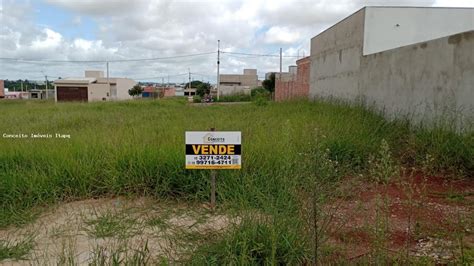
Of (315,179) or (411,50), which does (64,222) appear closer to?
(315,179)

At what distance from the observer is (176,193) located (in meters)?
4.27

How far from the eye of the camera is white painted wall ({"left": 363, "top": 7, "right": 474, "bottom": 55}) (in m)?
11.2

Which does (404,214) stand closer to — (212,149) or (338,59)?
(212,149)

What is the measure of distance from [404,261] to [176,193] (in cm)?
267

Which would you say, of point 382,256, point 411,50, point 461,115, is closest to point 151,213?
point 382,256

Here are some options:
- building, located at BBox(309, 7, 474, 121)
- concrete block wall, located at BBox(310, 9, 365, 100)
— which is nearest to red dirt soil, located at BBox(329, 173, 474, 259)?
building, located at BBox(309, 7, 474, 121)

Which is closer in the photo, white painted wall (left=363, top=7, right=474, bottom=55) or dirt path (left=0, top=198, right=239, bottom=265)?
dirt path (left=0, top=198, right=239, bottom=265)

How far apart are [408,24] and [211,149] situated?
34.3ft

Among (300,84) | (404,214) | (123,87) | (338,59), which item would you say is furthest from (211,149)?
(123,87)

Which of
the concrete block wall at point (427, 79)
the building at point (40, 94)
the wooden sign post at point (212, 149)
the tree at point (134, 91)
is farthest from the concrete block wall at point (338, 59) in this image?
the building at point (40, 94)

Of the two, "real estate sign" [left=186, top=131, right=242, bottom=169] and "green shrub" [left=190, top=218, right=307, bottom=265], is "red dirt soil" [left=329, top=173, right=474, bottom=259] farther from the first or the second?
"real estate sign" [left=186, top=131, right=242, bottom=169]

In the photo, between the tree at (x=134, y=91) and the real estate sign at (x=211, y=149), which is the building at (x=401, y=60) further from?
the tree at (x=134, y=91)

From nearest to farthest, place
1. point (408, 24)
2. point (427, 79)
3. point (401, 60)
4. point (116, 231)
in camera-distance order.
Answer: point (116, 231), point (427, 79), point (401, 60), point (408, 24)

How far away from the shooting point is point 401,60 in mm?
8477
